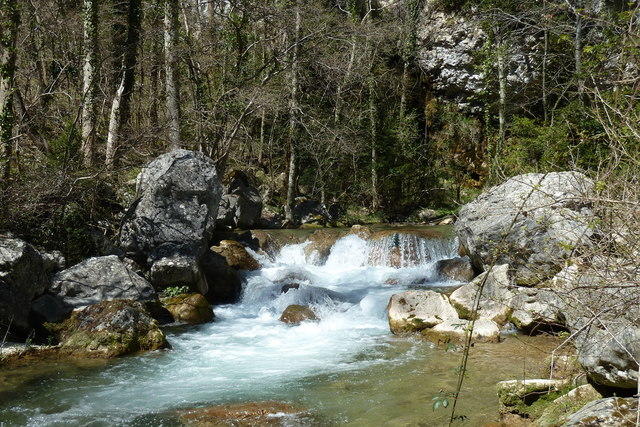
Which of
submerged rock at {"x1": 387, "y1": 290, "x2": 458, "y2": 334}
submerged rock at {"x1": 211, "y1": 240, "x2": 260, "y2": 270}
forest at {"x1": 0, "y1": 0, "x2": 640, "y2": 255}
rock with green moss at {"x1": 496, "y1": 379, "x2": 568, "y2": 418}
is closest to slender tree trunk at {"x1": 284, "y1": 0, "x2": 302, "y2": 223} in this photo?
forest at {"x1": 0, "y1": 0, "x2": 640, "y2": 255}

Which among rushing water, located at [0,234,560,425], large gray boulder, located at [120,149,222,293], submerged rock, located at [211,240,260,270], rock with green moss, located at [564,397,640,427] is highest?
large gray boulder, located at [120,149,222,293]

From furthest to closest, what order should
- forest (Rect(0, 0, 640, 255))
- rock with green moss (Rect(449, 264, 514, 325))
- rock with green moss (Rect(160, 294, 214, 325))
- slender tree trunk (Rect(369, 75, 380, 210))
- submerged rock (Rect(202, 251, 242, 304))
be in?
slender tree trunk (Rect(369, 75, 380, 210)) → submerged rock (Rect(202, 251, 242, 304)) → forest (Rect(0, 0, 640, 255)) → rock with green moss (Rect(160, 294, 214, 325)) → rock with green moss (Rect(449, 264, 514, 325))

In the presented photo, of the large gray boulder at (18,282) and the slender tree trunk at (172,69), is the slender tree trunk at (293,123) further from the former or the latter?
the large gray boulder at (18,282)

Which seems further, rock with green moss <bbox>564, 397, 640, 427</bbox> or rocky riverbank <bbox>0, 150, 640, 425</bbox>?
rocky riverbank <bbox>0, 150, 640, 425</bbox>

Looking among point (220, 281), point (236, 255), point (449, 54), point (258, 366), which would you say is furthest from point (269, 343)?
point (449, 54)

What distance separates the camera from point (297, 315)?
30.1 ft

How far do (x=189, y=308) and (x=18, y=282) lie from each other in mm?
2672

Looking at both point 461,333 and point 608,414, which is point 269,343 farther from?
point 608,414

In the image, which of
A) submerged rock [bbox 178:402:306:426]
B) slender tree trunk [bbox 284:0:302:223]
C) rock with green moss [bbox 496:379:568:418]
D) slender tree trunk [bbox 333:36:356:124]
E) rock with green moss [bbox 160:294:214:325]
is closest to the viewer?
rock with green moss [bbox 496:379:568:418]

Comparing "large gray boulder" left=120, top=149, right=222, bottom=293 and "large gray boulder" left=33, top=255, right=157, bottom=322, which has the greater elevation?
"large gray boulder" left=120, top=149, right=222, bottom=293

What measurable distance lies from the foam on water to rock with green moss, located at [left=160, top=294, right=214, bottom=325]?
0.81 feet

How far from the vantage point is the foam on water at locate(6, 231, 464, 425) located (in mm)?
5727

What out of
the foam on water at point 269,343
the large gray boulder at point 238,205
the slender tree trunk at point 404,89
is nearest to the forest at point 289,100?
the slender tree trunk at point 404,89

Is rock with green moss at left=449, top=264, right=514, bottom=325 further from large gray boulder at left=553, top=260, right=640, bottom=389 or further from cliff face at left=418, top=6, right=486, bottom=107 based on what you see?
cliff face at left=418, top=6, right=486, bottom=107
